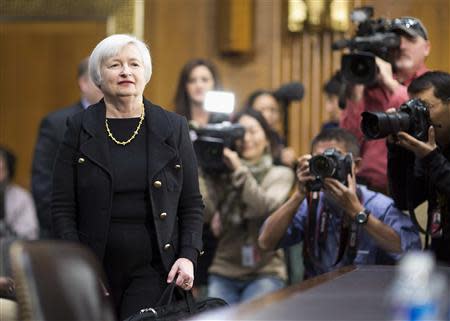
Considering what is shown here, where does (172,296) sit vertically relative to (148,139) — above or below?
below

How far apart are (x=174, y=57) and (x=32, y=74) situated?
138cm

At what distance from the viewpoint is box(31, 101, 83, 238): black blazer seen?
539 centimetres

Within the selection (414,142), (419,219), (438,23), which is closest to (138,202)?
(414,142)

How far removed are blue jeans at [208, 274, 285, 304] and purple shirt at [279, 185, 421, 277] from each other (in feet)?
2.42

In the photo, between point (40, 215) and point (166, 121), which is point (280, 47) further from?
point (166, 121)

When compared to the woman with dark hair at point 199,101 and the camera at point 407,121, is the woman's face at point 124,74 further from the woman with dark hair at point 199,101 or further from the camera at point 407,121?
the woman with dark hair at point 199,101

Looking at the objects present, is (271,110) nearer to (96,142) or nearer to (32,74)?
(96,142)

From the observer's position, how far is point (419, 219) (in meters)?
4.46

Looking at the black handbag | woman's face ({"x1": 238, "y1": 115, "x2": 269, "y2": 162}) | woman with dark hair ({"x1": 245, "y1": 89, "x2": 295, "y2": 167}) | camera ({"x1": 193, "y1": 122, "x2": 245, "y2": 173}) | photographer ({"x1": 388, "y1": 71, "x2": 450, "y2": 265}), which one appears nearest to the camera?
the black handbag

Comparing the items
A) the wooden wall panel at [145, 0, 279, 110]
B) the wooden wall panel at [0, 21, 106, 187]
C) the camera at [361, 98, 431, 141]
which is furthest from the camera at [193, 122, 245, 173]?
the wooden wall panel at [0, 21, 106, 187]

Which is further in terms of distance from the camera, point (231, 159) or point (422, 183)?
point (231, 159)

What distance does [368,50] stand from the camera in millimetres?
4750

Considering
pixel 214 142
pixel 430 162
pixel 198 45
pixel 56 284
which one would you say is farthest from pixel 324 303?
pixel 198 45

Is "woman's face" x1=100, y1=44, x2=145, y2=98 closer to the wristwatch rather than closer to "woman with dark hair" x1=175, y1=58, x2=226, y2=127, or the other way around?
the wristwatch
